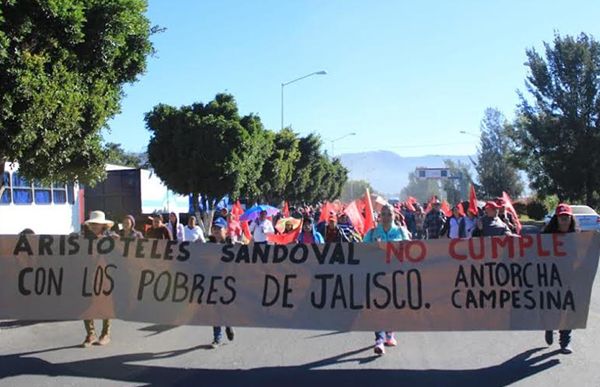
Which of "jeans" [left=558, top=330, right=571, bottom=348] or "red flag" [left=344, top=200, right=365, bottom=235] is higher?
"red flag" [left=344, top=200, right=365, bottom=235]

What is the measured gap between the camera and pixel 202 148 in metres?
28.5

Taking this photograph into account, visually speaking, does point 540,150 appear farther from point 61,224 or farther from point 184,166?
point 61,224

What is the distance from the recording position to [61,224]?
29.6 metres

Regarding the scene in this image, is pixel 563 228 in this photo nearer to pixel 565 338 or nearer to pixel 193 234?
pixel 565 338

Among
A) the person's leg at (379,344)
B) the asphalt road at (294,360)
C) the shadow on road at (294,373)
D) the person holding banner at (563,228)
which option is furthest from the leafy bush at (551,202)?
the shadow on road at (294,373)

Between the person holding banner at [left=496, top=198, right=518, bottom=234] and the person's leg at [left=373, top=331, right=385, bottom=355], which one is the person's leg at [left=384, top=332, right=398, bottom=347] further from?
Answer: the person holding banner at [left=496, top=198, right=518, bottom=234]

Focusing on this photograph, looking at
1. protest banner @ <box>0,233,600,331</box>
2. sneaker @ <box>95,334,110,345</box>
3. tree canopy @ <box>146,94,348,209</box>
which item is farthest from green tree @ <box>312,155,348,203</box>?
protest banner @ <box>0,233,600,331</box>

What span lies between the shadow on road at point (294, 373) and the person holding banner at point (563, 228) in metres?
0.16

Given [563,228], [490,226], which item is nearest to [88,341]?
[490,226]

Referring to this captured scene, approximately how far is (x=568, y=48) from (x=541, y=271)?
44126 millimetres

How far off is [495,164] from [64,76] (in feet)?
247

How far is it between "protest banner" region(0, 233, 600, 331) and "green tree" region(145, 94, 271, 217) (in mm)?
20114

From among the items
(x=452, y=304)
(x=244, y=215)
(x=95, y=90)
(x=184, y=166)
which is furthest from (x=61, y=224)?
(x=452, y=304)

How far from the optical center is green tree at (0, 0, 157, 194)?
11.5 meters
